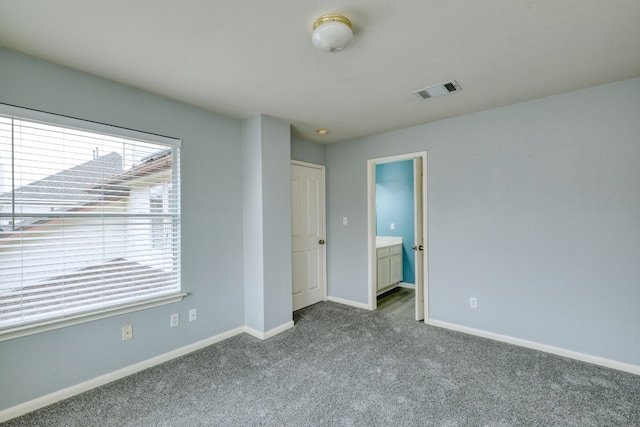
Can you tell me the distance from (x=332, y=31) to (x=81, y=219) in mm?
2199

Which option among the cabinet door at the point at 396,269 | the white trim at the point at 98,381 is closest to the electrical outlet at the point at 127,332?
the white trim at the point at 98,381

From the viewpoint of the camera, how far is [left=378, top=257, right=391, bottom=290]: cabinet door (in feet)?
14.4

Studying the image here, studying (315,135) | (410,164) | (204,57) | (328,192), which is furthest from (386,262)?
(204,57)

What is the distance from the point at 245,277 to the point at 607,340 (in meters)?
3.37

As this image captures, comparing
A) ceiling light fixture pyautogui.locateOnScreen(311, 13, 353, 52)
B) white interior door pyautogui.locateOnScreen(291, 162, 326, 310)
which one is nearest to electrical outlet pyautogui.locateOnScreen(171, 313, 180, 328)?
white interior door pyautogui.locateOnScreen(291, 162, 326, 310)

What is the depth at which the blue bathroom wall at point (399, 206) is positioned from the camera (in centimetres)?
512

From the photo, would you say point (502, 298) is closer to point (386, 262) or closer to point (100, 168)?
point (386, 262)

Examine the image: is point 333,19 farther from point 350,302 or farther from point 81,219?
point 350,302

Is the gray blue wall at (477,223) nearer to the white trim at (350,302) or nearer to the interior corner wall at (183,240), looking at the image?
the interior corner wall at (183,240)

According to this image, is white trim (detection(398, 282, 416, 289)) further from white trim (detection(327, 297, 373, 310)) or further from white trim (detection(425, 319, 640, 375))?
white trim (detection(425, 319, 640, 375))

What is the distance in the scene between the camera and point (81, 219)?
7.02 feet

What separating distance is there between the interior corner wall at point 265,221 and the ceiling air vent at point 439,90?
1.51 metres

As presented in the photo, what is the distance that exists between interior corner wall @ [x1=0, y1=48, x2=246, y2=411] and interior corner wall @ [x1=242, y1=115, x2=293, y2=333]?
12 centimetres

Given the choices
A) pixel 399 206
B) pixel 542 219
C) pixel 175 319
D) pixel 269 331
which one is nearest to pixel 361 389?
pixel 269 331
